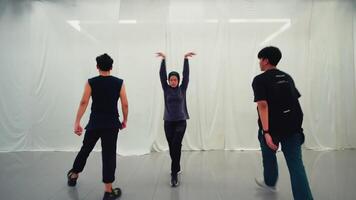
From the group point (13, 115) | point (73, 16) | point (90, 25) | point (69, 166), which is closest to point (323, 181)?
point (69, 166)

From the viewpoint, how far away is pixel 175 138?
2.68 m

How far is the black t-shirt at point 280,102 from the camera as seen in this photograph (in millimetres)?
1896

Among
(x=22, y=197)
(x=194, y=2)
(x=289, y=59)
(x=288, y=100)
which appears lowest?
(x=22, y=197)

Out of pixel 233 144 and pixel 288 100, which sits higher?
pixel 288 100

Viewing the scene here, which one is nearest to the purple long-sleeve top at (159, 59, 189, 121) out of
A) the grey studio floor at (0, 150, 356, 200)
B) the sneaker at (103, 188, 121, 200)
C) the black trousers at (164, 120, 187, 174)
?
the black trousers at (164, 120, 187, 174)

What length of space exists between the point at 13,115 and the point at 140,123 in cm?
218

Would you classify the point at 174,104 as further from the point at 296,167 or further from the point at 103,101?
the point at 296,167

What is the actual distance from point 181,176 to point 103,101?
132cm

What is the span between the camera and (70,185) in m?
2.62

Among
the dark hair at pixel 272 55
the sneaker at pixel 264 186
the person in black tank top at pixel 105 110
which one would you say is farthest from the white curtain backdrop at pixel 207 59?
the dark hair at pixel 272 55

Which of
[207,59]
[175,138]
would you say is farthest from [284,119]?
[207,59]

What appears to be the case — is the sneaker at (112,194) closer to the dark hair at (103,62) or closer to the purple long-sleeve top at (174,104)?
the purple long-sleeve top at (174,104)

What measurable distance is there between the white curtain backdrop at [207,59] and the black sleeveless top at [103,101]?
2.11 metres

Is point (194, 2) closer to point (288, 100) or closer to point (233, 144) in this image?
point (233, 144)
